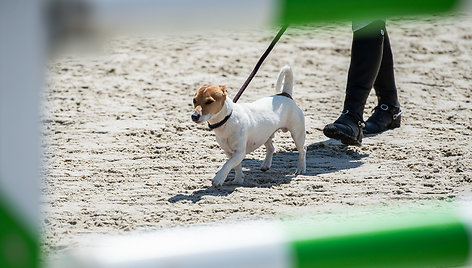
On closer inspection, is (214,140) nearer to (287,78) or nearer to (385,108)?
(287,78)

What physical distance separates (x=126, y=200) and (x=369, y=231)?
3.00 metres

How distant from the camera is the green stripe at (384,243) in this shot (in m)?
0.88


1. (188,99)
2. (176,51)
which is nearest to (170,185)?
(188,99)

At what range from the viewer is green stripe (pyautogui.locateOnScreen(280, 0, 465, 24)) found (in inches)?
30.2

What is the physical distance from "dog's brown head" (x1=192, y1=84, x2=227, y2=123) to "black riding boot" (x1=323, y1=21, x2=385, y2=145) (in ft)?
3.54

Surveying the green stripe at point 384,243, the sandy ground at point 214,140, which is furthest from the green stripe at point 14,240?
the sandy ground at point 214,140

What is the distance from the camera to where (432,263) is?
0.96 metres

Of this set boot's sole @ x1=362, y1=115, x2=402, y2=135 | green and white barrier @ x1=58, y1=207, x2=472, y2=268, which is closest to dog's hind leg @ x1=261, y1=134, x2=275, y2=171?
boot's sole @ x1=362, y1=115, x2=402, y2=135

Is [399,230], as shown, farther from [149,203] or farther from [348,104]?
[348,104]

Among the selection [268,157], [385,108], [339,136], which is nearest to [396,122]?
[385,108]

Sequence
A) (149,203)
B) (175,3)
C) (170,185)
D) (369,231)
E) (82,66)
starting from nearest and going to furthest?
(175,3) < (369,231) < (149,203) < (170,185) < (82,66)

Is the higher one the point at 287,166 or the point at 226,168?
Answer: the point at 226,168

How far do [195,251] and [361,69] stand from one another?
4038 millimetres

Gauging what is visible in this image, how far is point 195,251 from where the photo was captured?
0.81m
